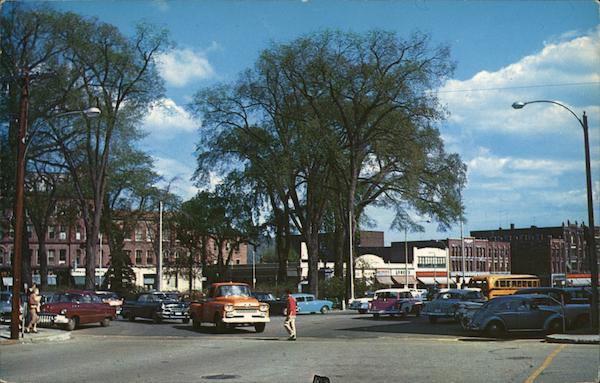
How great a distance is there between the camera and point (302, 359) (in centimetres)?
1797

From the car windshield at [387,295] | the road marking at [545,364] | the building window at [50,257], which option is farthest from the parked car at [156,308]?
the building window at [50,257]

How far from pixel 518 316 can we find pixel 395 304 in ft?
46.1

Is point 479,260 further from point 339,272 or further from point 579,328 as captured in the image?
point 579,328

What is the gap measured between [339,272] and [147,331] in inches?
1539

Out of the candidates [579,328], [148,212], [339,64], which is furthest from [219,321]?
[148,212]

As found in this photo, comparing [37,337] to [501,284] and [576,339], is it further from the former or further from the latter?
[501,284]

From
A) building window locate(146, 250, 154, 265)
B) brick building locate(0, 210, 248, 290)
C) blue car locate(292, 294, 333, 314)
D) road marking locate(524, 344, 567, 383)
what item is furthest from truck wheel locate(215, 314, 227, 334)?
building window locate(146, 250, 154, 265)

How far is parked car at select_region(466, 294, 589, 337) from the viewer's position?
2542cm

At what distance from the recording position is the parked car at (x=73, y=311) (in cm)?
3130

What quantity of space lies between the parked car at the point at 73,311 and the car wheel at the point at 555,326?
19.6 meters

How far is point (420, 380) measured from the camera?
14016 millimetres

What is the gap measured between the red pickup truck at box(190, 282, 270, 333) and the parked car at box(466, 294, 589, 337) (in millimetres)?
8032

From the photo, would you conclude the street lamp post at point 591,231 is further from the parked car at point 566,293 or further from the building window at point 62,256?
the building window at point 62,256

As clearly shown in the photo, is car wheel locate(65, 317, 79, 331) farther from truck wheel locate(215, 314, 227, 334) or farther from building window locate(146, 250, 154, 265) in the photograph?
building window locate(146, 250, 154, 265)
